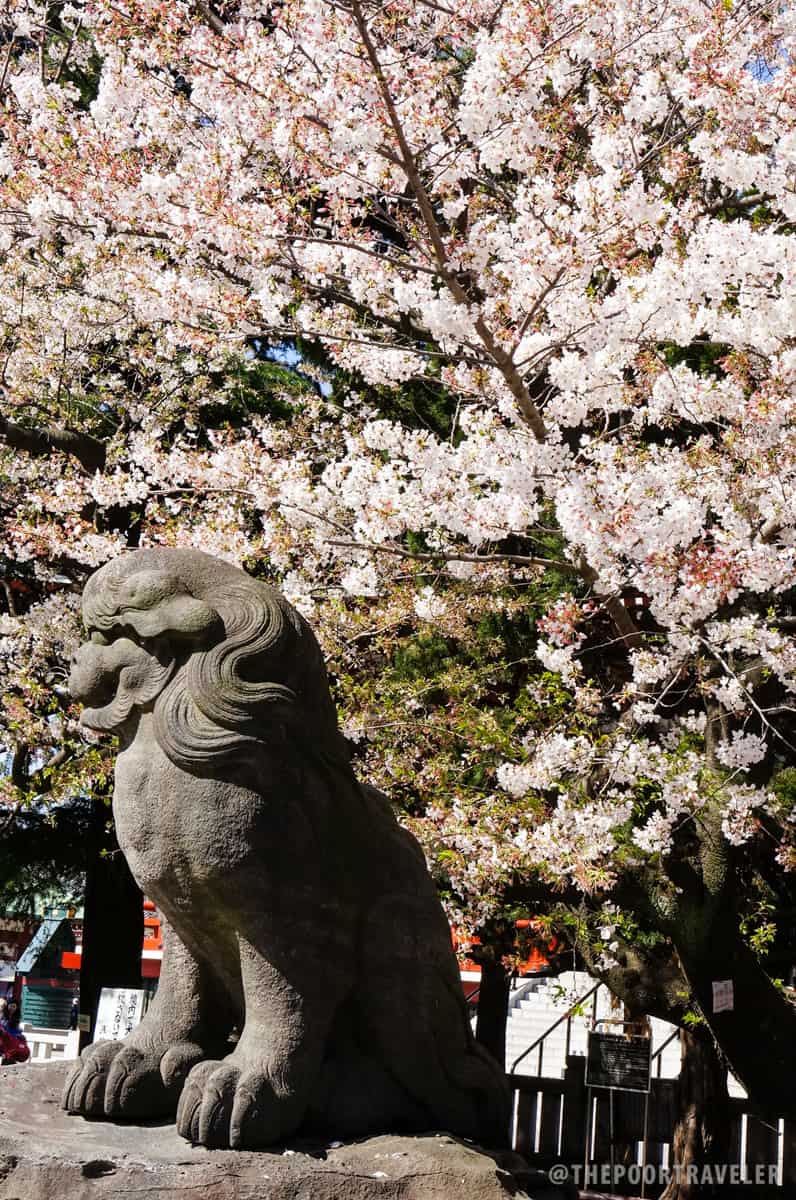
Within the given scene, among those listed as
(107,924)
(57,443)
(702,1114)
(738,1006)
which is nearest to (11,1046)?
(107,924)

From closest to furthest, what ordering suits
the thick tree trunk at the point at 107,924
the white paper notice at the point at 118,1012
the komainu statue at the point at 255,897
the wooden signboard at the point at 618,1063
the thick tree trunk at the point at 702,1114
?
the komainu statue at the point at 255,897 → the white paper notice at the point at 118,1012 → the wooden signboard at the point at 618,1063 → the thick tree trunk at the point at 702,1114 → the thick tree trunk at the point at 107,924

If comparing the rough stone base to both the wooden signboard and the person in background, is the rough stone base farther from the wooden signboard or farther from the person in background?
the person in background

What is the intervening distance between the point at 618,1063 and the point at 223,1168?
6727 mm

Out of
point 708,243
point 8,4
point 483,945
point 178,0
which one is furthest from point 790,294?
point 8,4

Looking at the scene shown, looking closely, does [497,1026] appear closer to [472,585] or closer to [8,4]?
[472,585]

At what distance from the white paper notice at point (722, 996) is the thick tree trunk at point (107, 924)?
244 inches

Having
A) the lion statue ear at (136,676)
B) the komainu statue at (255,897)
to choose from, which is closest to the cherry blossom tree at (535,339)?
the komainu statue at (255,897)

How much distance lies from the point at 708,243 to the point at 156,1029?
4277 millimetres

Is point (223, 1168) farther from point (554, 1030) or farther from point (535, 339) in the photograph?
point (554, 1030)

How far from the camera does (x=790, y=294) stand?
5.62 metres

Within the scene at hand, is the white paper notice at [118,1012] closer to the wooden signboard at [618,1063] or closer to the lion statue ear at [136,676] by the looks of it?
the wooden signboard at [618,1063]

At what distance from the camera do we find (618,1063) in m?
9.22

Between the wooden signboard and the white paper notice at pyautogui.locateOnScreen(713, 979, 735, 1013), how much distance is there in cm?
273

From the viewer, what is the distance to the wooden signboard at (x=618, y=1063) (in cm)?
922
